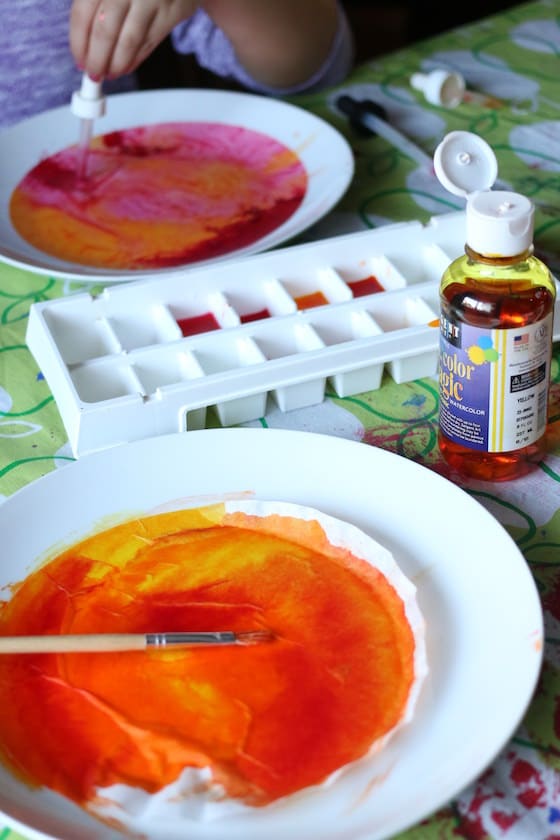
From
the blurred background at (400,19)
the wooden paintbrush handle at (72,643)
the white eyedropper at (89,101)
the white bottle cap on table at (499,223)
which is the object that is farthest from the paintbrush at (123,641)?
the blurred background at (400,19)

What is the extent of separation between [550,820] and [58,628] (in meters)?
0.30

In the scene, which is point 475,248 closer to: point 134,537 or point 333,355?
point 333,355

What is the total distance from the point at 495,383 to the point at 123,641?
0.28 meters

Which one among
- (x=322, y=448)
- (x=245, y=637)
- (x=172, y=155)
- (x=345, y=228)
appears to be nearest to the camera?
(x=245, y=637)

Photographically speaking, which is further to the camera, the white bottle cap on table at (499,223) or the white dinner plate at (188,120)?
the white dinner plate at (188,120)

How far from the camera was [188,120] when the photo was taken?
1196mm

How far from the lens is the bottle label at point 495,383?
0.66m

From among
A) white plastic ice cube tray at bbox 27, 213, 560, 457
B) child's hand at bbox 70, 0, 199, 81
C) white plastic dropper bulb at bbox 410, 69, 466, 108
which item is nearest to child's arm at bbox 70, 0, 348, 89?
child's hand at bbox 70, 0, 199, 81

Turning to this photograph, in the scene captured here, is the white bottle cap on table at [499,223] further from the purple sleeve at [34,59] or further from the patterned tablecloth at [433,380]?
the purple sleeve at [34,59]

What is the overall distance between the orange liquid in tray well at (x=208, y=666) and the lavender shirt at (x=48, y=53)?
81cm

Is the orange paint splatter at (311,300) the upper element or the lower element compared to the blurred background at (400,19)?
upper

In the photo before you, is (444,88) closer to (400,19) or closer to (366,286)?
(366,286)

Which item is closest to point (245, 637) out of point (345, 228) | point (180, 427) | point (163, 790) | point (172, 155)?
point (163, 790)

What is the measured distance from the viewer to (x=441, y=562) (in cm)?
64
